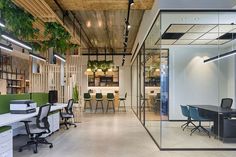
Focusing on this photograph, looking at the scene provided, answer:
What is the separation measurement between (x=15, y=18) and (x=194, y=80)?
509 centimetres

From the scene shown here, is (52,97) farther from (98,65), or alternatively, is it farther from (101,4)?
(98,65)

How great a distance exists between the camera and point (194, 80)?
7938 mm

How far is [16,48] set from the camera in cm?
A: 1308

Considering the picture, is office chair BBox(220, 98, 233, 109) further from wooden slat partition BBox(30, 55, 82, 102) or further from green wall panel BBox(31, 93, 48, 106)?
wooden slat partition BBox(30, 55, 82, 102)

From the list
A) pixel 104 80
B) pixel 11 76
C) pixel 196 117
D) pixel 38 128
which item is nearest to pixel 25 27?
pixel 38 128

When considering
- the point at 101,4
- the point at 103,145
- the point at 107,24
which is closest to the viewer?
the point at 103,145


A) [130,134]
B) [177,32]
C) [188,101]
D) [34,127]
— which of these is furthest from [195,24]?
[34,127]

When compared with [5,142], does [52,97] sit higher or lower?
higher

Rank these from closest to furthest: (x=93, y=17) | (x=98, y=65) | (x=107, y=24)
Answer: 1. (x=93, y=17)
2. (x=107, y=24)
3. (x=98, y=65)

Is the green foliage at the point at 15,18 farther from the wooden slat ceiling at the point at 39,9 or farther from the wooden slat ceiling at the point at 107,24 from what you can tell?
the wooden slat ceiling at the point at 107,24

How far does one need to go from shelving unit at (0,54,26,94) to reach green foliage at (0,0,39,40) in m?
6.59

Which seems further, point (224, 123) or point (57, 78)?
point (57, 78)

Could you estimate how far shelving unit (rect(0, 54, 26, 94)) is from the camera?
541 inches

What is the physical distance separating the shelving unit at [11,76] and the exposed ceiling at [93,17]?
4.13 m
